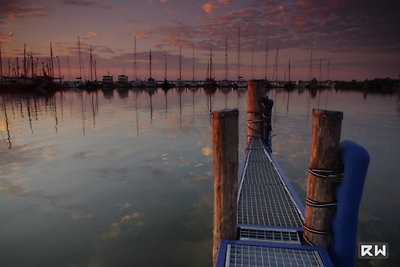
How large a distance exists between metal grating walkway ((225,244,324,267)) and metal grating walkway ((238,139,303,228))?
3.13 ft

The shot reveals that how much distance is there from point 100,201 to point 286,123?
2065cm

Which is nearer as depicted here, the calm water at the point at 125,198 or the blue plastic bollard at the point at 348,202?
the blue plastic bollard at the point at 348,202

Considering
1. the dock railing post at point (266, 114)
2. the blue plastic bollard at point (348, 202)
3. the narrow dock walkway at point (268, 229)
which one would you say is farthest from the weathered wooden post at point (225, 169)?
the dock railing post at point (266, 114)

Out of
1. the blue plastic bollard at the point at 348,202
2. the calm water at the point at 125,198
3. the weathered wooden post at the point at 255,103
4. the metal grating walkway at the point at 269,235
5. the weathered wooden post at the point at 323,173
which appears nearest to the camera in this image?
the blue plastic bollard at the point at 348,202

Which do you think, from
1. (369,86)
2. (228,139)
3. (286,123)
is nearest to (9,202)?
(228,139)

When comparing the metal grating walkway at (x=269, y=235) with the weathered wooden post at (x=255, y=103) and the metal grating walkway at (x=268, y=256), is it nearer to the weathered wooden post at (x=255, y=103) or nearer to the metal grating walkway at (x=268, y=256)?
the metal grating walkway at (x=268, y=256)

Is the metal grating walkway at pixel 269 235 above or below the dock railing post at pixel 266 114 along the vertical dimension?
below

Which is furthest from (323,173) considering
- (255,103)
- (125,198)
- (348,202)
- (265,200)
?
(255,103)

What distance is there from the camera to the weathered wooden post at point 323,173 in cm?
414

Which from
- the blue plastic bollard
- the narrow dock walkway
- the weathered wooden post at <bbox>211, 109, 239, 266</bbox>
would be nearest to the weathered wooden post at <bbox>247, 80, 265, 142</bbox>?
the narrow dock walkway

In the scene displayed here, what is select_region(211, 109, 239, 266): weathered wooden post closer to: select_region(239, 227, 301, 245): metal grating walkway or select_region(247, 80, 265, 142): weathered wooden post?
select_region(239, 227, 301, 245): metal grating walkway

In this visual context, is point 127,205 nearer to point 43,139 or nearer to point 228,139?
point 228,139

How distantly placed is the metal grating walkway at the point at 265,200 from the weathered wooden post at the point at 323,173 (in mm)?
1005

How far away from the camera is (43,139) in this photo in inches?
741
